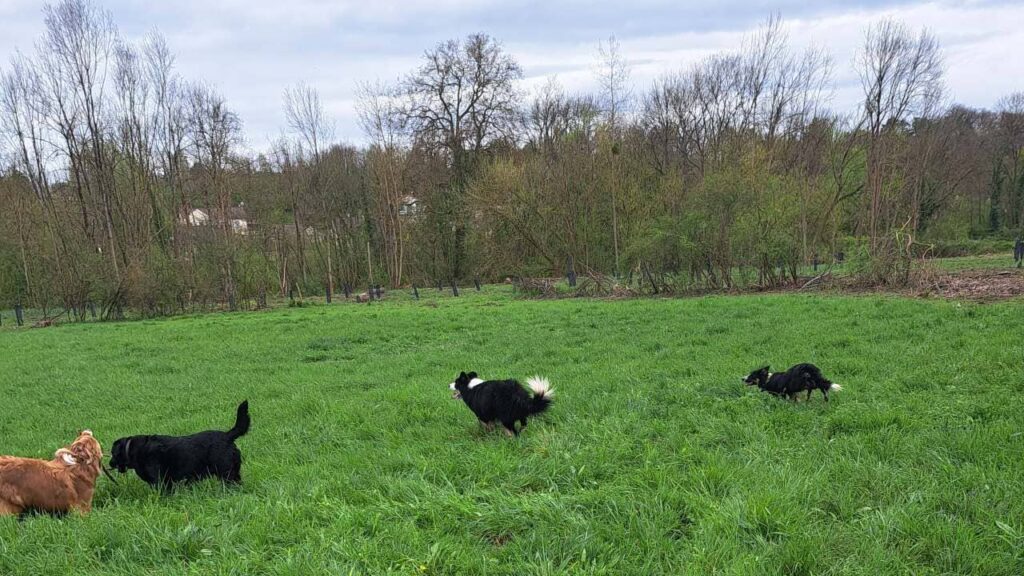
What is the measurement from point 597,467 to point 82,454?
4.21 metres

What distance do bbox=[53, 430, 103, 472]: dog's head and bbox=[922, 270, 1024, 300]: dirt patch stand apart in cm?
1529

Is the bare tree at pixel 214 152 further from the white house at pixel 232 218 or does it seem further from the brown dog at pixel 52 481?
the brown dog at pixel 52 481

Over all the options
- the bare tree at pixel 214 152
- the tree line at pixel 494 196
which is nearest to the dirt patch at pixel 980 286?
the tree line at pixel 494 196

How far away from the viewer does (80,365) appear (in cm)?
1088

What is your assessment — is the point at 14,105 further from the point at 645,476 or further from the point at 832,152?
the point at 832,152

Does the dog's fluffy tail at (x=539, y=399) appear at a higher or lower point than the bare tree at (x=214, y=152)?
lower

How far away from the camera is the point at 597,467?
4.14m

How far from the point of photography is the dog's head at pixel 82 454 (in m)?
4.03

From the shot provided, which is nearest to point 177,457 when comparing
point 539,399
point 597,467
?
point 539,399

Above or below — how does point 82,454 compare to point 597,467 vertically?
above

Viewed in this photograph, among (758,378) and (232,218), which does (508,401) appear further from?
(232,218)

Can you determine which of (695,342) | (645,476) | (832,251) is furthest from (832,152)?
(645,476)

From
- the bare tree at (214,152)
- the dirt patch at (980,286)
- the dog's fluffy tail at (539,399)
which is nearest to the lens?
the dog's fluffy tail at (539,399)

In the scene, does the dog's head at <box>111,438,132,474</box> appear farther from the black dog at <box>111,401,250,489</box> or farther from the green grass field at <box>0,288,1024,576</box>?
the green grass field at <box>0,288,1024,576</box>
